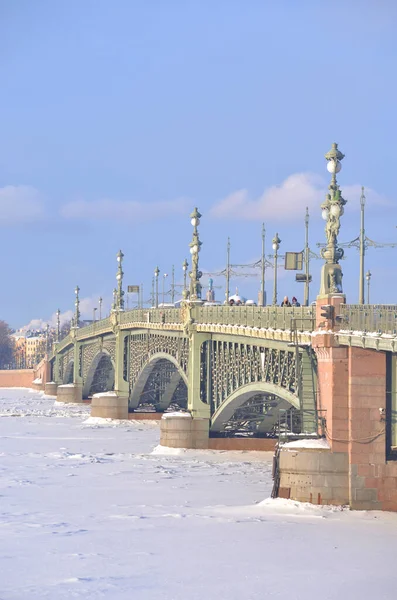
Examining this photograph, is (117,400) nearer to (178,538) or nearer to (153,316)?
(153,316)

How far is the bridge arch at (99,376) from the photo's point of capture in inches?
4058

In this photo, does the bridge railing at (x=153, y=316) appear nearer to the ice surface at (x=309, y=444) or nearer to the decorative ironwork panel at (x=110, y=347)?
the decorative ironwork panel at (x=110, y=347)

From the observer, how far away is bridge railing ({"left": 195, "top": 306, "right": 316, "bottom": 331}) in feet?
132

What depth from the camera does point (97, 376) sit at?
11031 centimetres

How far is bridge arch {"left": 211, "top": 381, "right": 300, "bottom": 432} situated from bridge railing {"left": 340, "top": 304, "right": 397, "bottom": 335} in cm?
694

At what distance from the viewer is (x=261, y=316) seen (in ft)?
148

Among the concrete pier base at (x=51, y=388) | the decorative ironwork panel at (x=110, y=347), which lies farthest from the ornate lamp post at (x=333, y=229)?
the concrete pier base at (x=51, y=388)

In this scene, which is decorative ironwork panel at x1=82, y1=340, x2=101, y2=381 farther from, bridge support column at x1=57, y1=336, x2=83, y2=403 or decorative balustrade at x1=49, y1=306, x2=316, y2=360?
decorative balustrade at x1=49, y1=306, x2=316, y2=360

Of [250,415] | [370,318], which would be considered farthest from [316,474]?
[250,415]

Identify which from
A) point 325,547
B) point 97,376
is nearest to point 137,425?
point 97,376

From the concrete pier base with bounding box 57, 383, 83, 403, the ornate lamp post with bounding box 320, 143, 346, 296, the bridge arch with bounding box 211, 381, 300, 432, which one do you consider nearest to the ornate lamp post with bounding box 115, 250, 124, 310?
the concrete pier base with bounding box 57, 383, 83, 403

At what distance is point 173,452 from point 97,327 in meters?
44.2

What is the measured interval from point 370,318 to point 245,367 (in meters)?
17.4

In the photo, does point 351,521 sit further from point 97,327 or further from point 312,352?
point 97,327
